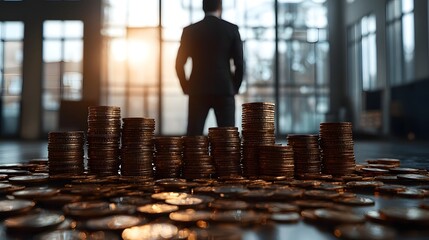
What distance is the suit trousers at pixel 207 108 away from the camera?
134 inches

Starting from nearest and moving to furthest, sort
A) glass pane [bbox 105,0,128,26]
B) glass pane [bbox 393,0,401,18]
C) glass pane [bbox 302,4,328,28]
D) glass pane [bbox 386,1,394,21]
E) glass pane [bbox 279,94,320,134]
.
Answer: glass pane [bbox 393,0,401,18]
glass pane [bbox 386,1,394,21]
glass pane [bbox 105,0,128,26]
glass pane [bbox 279,94,320,134]
glass pane [bbox 302,4,328,28]

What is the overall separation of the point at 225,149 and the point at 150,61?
13361 millimetres

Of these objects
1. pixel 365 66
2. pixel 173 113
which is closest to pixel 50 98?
pixel 173 113

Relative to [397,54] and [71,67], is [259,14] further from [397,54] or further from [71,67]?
[71,67]

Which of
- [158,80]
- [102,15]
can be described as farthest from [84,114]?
[102,15]

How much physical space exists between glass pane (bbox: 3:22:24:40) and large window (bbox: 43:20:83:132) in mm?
958

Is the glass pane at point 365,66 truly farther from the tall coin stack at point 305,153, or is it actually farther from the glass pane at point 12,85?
the glass pane at point 12,85

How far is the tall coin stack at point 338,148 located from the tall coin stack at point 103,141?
1582 mm

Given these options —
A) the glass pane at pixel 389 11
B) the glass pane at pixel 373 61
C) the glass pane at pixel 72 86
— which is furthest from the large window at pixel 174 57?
the glass pane at pixel 389 11

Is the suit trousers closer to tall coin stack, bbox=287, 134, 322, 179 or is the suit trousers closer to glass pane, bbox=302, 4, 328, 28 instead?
tall coin stack, bbox=287, 134, 322, 179

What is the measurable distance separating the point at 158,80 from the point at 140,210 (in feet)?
45.1

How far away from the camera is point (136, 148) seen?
2721 millimetres

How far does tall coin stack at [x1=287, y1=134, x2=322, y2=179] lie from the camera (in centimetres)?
279

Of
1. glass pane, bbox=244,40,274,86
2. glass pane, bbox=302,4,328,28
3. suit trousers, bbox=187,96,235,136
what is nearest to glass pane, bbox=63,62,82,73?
glass pane, bbox=244,40,274,86
